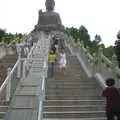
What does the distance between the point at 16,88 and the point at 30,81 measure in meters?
1.55

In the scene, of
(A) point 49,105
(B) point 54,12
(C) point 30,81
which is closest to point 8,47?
(C) point 30,81

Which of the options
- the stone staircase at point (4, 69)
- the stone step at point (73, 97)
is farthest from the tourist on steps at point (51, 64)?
the stone step at point (73, 97)

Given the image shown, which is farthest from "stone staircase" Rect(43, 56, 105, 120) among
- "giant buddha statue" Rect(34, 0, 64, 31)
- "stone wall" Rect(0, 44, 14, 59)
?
"giant buddha statue" Rect(34, 0, 64, 31)

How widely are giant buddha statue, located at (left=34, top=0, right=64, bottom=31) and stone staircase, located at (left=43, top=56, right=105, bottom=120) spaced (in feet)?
102

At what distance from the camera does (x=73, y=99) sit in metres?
16.1

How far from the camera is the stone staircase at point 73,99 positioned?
47.3ft

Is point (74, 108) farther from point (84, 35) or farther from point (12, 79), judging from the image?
point (84, 35)

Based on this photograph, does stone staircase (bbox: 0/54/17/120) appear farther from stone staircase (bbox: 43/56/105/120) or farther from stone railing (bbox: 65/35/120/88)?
stone railing (bbox: 65/35/120/88)

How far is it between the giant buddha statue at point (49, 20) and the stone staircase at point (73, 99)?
31.2 metres

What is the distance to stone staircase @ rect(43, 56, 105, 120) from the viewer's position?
14.4m

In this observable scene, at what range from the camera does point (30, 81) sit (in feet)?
56.9

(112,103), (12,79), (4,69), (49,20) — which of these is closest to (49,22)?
(49,20)

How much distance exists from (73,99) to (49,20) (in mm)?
38741

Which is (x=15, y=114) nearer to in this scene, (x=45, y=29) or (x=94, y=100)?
(x=94, y=100)
